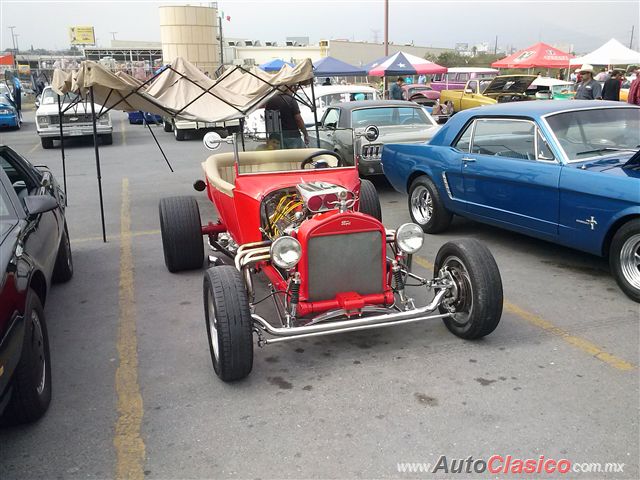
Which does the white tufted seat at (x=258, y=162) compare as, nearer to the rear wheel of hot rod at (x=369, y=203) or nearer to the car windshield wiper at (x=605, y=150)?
the rear wheel of hot rod at (x=369, y=203)

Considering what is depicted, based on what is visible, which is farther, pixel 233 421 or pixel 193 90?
pixel 193 90

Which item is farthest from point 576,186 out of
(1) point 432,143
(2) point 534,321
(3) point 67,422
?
(3) point 67,422

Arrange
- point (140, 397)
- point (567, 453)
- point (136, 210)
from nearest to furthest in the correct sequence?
point (567, 453), point (140, 397), point (136, 210)

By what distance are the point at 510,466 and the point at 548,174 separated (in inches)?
132

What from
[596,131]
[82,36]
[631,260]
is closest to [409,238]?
[631,260]

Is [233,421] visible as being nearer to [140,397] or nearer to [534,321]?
[140,397]

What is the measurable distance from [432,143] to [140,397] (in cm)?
488

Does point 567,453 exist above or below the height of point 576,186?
below

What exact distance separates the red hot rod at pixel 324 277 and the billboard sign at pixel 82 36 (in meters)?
108

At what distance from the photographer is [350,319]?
13.6 ft

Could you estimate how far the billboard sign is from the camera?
333 ft

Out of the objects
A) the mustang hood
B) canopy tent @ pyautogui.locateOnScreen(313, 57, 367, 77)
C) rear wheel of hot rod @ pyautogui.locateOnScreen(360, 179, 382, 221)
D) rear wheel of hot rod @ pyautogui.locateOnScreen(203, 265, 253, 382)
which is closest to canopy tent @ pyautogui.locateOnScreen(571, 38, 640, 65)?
the mustang hood

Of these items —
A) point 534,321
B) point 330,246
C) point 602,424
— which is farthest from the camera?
point 534,321

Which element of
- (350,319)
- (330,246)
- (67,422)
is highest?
(330,246)
